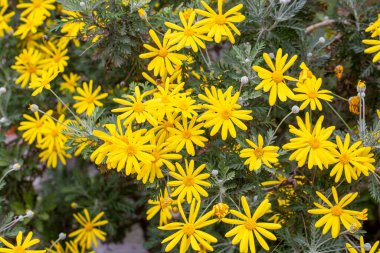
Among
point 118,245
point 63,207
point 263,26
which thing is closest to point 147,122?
point 263,26

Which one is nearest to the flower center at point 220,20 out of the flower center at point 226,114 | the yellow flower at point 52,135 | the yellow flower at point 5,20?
the flower center at point 226,114

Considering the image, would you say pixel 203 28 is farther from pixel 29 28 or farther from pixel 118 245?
pixel 118 245

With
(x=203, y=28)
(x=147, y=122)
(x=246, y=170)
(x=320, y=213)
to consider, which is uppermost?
(x=203, y=28)

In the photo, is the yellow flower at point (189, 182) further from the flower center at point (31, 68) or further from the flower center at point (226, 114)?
the flower center at point (31, 68)

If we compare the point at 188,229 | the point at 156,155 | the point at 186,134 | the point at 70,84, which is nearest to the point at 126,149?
the point at 156,155

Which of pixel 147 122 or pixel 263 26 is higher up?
pixel 263 26
